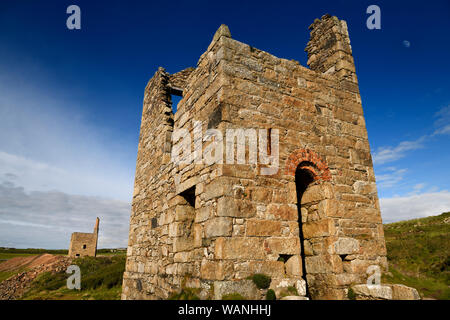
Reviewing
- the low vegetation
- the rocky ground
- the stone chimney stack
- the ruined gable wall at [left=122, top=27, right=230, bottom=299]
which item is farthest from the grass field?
the stone chimney stack

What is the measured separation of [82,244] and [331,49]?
99.2 ft

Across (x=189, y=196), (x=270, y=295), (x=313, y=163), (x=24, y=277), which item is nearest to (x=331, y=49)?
(x=313, y=163)

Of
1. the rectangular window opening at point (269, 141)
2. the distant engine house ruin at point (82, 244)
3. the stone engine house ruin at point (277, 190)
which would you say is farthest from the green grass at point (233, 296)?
the distant engine house ruin at point (82, 244)

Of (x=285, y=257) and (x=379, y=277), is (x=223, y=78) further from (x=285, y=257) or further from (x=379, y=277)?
(x=379, y=277)

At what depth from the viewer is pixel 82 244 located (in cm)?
2795

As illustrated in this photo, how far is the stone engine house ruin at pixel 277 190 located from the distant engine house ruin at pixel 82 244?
25377mm

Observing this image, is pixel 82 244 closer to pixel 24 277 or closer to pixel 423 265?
pixel 24 277

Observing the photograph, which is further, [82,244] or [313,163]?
[82,244]

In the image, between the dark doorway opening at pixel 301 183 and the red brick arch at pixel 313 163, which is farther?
the dark doorway opening at pixel 301 183

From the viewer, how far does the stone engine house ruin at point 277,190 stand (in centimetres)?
376

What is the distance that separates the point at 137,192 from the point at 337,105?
622cm

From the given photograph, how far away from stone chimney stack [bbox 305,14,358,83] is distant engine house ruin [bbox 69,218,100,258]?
29.4 meters

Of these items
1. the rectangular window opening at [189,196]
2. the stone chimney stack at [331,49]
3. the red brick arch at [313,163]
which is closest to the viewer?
the red brick arch at [313,163]

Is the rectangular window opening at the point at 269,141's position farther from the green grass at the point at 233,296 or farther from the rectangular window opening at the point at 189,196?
the green grass at the point at 233,296
